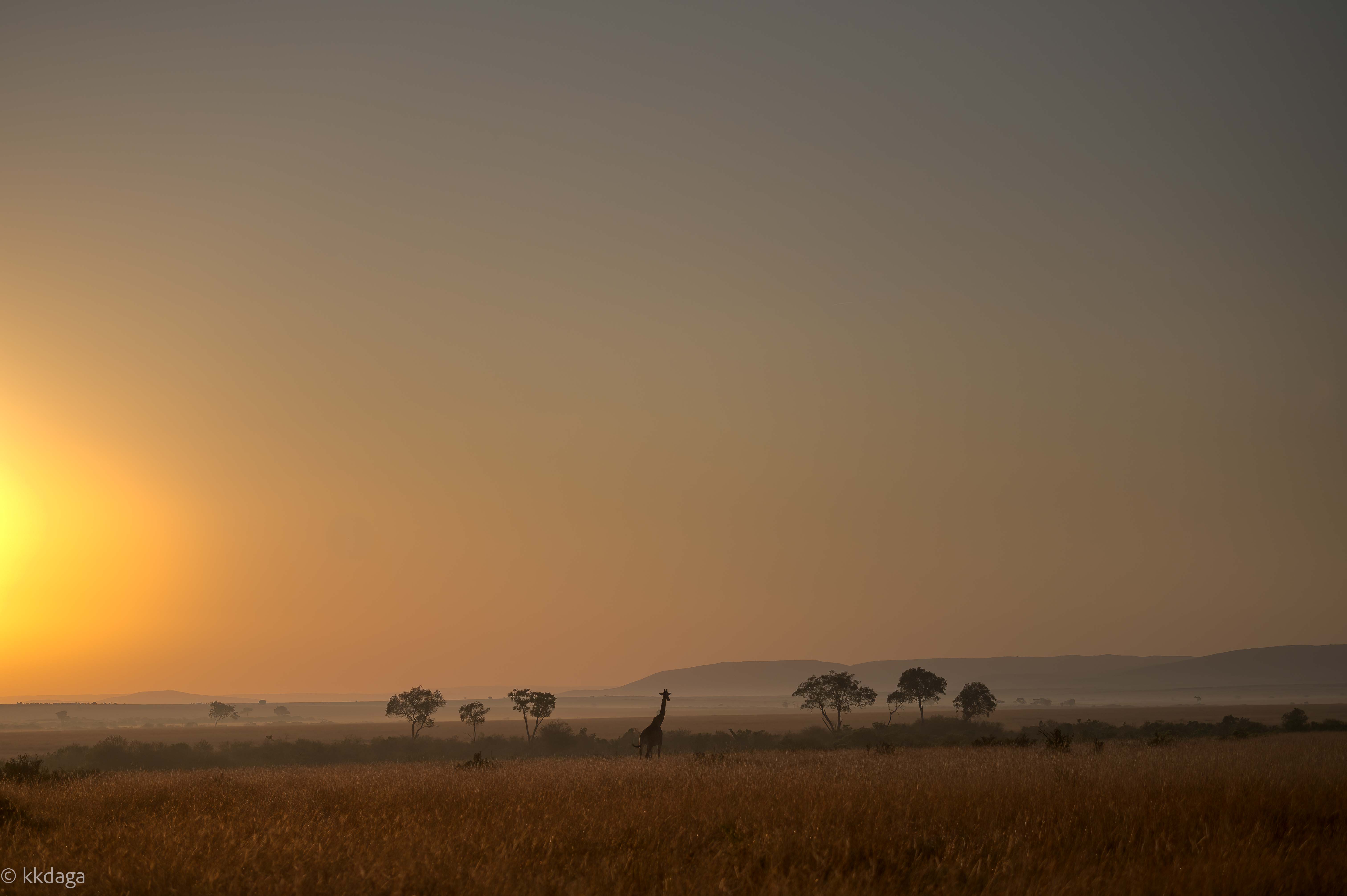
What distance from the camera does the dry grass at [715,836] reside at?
298 inches

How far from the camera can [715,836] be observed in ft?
32.4

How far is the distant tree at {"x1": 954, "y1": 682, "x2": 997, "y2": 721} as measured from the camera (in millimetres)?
80188

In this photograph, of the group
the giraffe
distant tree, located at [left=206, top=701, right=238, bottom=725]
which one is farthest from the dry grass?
distant tree, located at [left=206, top=701, right=238, bottom=725]

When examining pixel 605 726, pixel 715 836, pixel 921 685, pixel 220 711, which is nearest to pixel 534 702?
pixel 921 685

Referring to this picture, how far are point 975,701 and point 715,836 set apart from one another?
263 ft

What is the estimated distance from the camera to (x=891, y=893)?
7.32m

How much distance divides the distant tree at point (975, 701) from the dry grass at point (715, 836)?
67576mm

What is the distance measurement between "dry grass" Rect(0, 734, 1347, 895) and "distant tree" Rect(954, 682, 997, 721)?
67.6 meters

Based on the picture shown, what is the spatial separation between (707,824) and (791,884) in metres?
3.39

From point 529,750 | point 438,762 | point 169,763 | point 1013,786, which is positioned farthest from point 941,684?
point 1013,786

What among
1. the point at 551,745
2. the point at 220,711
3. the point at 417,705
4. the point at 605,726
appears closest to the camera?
the point at 551,745

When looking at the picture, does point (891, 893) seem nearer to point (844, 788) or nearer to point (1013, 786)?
point (844, 788)

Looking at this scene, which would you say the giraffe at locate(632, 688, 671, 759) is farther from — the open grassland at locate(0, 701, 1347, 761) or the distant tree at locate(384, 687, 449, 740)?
the open grassland at locate(0, 701, 1347, 761)

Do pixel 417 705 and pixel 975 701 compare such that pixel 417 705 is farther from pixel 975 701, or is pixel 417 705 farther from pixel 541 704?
pixel 975 701
